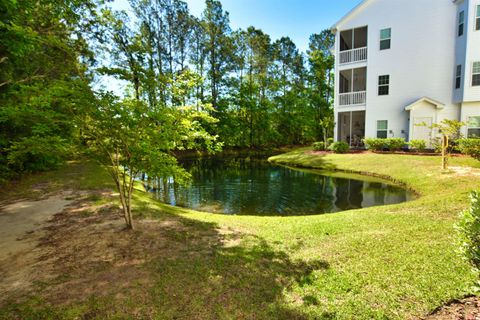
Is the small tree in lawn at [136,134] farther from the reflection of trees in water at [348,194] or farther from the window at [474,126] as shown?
the window at [474,126]

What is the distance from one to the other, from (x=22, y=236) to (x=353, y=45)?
2480 cm

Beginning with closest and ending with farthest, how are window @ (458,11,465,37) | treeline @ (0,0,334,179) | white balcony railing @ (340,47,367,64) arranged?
treeline @ (0,0,334,179) < window @ (458,11,465,37) < white balcony railing @ (340,47,367,64)

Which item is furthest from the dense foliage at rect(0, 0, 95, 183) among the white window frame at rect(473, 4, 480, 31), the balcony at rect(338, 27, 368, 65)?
the white window frame at rect(473, 4, 480, 31)

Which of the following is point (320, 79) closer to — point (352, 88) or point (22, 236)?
point (352, 88)

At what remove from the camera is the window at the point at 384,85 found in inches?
789

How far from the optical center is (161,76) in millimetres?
5258

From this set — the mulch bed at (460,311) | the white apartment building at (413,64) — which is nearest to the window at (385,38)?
the white apartment building at (413,64)

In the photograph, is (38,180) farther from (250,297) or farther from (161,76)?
(250,297)

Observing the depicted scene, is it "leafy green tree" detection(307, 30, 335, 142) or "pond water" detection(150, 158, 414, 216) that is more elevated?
"leafy green tree" detection(307, 30, 335, 142)

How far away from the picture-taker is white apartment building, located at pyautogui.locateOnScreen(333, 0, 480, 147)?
1708 cm

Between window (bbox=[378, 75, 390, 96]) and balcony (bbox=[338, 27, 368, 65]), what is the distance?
7.62ft

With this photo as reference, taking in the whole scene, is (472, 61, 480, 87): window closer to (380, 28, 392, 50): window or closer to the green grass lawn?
(380, 28, 392, 50): window

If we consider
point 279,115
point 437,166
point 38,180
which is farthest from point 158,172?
point 279,115

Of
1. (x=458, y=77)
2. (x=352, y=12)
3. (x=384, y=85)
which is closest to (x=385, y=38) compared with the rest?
(x=352, y=12)
